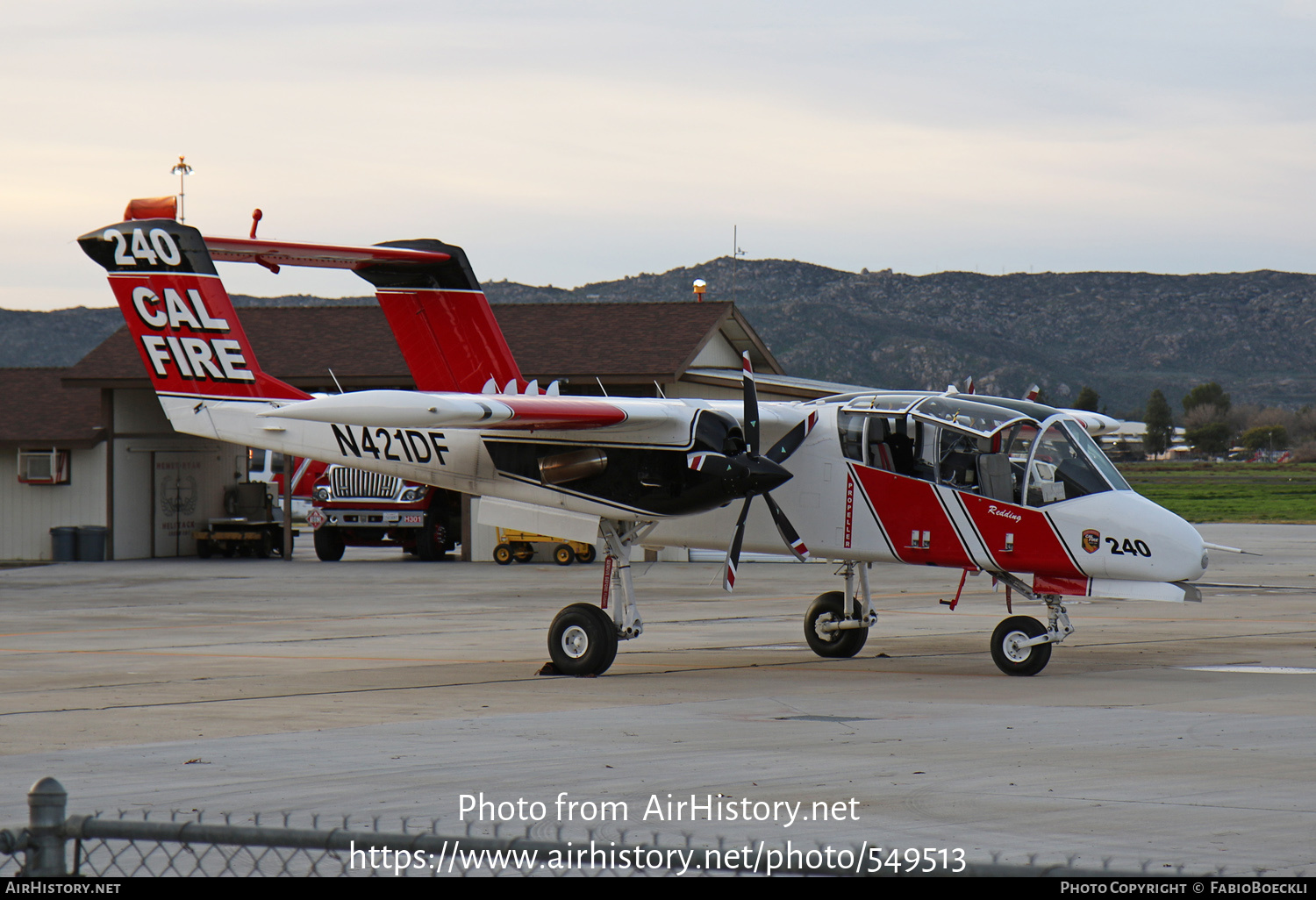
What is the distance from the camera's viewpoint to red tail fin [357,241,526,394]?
66.3ft

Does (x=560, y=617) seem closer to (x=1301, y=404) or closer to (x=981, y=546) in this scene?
(x=981, y=546)

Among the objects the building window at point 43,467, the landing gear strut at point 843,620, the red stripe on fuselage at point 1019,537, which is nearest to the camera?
the red stripe on fuselage at point 1019,537

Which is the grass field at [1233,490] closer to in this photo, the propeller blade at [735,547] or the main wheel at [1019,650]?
the main wheel at [1019,650]

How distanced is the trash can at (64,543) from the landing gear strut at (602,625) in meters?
25.6

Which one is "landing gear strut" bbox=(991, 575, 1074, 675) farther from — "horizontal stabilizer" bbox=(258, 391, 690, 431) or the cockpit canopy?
"horizontal stabilizer" bbox=(258, 391, 690, 431)

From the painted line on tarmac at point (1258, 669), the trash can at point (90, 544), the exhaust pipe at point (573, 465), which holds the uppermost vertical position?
the exhaust pipe at point (573, 465)

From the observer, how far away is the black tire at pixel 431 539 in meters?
37.0

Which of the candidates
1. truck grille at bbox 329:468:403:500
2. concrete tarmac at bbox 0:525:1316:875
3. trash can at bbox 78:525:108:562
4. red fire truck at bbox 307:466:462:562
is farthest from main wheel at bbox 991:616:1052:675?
trash can at bbox 78:525:108:562

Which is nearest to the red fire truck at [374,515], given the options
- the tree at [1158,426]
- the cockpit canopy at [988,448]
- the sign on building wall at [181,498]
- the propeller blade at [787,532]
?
the sign on building wall at [181,498]

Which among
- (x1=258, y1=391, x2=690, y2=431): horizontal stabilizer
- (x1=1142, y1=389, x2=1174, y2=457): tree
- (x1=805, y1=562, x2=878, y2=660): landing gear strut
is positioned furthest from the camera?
(x1=1142, y1=389, x2=1174, y2=457): tree

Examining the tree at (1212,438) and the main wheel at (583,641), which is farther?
the tree at (1212,438)

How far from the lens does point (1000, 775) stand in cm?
969

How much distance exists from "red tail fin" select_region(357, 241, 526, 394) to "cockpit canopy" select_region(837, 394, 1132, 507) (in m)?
6.24
